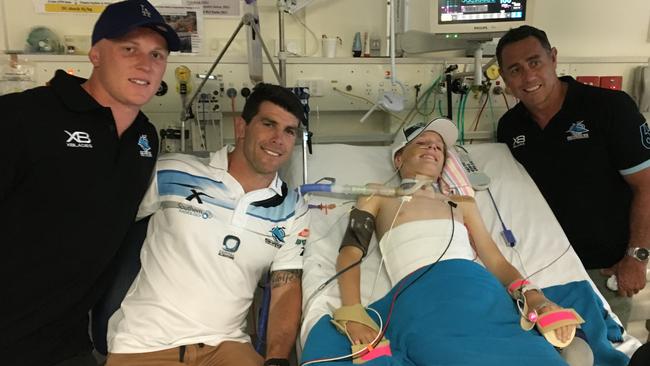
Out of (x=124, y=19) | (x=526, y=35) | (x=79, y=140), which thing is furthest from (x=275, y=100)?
(x=526, y=35)

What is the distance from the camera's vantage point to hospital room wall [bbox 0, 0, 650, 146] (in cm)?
257

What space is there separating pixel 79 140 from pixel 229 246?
0.57 meters

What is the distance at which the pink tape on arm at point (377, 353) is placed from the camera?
1.28 m

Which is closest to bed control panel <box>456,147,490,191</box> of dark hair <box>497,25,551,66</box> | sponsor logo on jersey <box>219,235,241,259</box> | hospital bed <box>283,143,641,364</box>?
hospital bed <box>283,143,641,364</box>

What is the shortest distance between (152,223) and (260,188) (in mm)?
403

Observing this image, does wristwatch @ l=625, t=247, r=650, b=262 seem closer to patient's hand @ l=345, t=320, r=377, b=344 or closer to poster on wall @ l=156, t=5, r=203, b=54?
patient's hand @ l=345, t=320, r=377, b=344

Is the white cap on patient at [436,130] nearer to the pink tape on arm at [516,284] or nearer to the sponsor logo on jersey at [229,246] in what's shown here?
the pink tape on arm at [516,284]

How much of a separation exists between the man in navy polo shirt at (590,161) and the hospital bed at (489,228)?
0.14m

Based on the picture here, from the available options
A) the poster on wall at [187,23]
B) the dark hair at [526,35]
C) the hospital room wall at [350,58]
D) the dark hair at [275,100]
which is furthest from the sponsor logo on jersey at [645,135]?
the poster on wall at [187,23]

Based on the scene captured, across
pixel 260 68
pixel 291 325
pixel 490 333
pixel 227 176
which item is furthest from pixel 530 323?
pixel 260 68

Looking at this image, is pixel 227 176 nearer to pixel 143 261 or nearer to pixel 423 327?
pixel 143 261

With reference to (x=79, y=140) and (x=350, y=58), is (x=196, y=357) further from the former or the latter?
(x=350, y=58)

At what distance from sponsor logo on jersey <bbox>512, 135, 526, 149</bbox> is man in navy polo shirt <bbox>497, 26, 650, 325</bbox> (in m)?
0.04

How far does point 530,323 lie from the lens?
1331 millimetres
